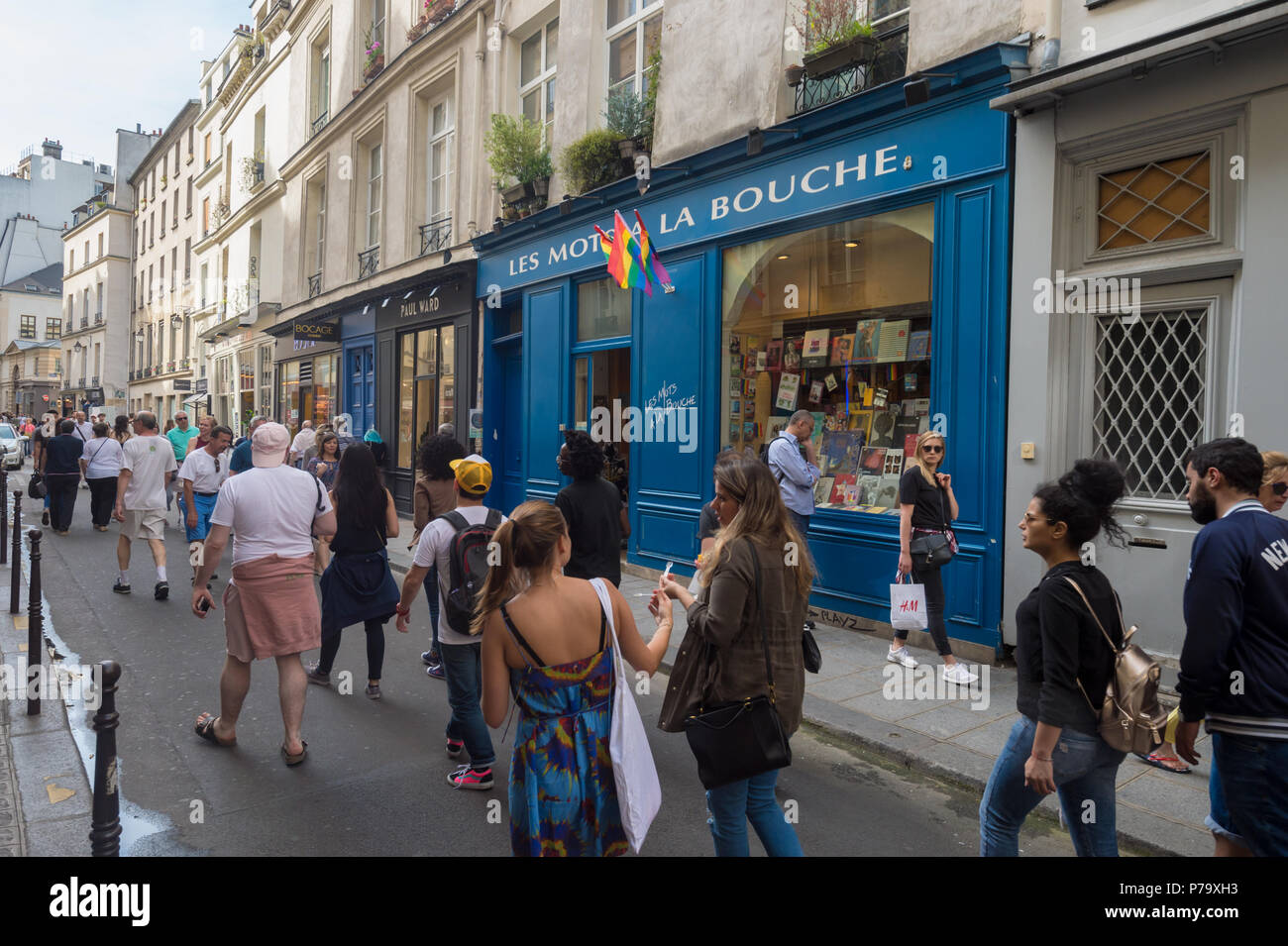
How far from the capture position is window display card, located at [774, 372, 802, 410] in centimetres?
907

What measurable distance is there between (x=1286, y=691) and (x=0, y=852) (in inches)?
188

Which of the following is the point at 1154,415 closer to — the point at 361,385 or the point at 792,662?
the point at 792,662

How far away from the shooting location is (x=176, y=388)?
32812mm

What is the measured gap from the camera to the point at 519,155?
12.5m

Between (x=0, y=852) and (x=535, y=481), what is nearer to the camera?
(x=0, y=852)

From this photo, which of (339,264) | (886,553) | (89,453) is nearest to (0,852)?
(886,553)

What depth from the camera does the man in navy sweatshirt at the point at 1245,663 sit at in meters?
2.64

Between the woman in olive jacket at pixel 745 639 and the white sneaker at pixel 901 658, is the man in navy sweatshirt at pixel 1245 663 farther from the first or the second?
the white sneaker at pixel 901 658

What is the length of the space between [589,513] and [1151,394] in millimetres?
4020

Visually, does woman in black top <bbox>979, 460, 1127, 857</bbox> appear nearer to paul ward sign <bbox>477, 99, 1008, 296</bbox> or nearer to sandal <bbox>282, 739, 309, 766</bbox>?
sandal <bbox>282, 739, 309, 766</bbox>

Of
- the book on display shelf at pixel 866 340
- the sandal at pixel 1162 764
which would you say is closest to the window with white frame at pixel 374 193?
the book on display shelf at pixel 866 340
